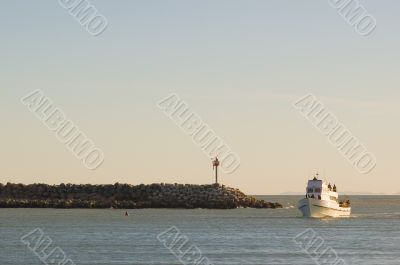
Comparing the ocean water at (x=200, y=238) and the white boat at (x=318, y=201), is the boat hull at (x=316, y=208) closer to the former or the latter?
the white boat at (x=318, y=201)

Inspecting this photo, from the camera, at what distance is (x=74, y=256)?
2670 inches

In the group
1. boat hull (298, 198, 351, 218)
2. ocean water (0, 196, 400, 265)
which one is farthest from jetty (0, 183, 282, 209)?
boat hull (298, 198, 351, 218)

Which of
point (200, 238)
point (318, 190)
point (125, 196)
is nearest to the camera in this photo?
point (200, 238)

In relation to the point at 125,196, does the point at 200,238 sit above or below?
below

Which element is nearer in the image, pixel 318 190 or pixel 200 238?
pixel 200 238

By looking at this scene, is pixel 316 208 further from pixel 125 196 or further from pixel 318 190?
pixel 125 196

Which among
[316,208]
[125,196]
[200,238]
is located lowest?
[200,238]

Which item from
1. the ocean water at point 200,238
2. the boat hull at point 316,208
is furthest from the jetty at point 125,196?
the boat hull at point 316,208

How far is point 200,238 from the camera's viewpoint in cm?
8462

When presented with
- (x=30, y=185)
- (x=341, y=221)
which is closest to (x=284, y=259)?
(x=341, y=221)

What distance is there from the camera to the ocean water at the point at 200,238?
66.9 meters

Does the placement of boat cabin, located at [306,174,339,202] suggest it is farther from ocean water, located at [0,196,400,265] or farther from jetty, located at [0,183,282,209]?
jetty, located at [0,183,282,209]

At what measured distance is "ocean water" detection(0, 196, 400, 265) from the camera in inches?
2635

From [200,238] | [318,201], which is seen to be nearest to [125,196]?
[318,201]
